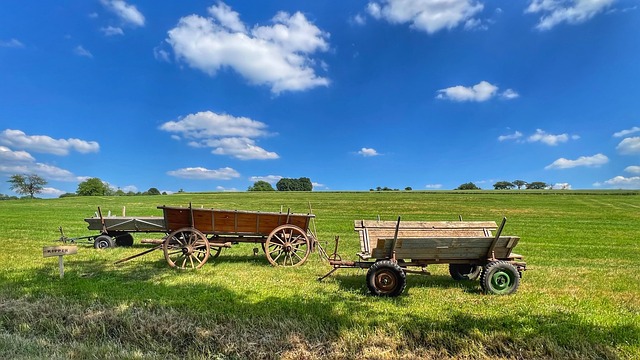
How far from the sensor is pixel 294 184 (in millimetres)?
107688

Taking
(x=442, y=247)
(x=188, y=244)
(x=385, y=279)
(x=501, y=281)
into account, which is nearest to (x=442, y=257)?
(x=442, y=247)

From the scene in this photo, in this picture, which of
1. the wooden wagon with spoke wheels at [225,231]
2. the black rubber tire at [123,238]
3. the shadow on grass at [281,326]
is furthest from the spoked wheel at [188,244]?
the black rubber tire at [123,238]

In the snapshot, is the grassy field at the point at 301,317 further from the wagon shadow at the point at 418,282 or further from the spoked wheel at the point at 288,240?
the spoked wheel at the point at 288,240

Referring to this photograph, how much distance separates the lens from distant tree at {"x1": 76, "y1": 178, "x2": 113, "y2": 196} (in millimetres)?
99938

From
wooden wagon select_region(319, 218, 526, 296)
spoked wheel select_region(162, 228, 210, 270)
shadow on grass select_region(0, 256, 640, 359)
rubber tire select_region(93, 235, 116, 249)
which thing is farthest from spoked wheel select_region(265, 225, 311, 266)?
rubber tire select_region(93, 235, 116, 249)

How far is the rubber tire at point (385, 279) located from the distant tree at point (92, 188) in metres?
112

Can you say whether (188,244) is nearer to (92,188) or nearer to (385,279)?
(385,279)

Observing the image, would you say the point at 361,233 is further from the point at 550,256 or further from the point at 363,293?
the point at 550,256

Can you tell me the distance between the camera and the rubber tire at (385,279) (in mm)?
6488

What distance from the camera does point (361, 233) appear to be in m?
7.99

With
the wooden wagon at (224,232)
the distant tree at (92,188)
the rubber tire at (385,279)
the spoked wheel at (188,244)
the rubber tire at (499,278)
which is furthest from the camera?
the distant tree at (92,188)

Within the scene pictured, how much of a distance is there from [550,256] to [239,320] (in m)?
10.5

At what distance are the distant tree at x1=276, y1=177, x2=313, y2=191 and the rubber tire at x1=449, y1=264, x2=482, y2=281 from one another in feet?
314

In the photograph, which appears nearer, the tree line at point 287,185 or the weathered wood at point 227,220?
the weathered wood at point 227,220
